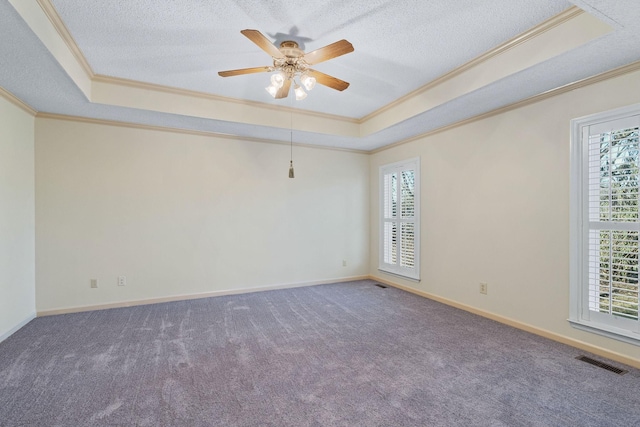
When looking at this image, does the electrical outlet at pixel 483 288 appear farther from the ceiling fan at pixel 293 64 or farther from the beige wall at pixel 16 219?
the beige wall at pixel 16 219

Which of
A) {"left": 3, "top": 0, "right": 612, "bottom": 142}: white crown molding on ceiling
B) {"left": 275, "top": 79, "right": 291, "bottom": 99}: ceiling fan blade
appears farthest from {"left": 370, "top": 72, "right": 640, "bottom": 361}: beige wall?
{"left": 275, "top": 79, "right": 291, "bottom": 99}: ceiling fan blade

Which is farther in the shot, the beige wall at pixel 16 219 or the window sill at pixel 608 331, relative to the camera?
the beige wall at pixel 16 219

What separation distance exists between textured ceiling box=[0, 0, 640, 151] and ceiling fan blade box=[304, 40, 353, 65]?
267 mm

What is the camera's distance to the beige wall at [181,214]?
378cm

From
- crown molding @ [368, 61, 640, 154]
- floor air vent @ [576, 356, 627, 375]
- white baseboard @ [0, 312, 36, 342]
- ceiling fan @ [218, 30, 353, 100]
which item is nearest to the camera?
ceiling fan @ [218, 30, 353, 100]

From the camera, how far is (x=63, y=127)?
376cm

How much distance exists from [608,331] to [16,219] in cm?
584

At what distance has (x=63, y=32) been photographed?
7.82ft

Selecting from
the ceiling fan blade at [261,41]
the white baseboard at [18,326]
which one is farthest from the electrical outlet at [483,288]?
the white baseboard at [18,326]

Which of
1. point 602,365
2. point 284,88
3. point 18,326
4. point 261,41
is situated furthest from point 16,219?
point 602,365

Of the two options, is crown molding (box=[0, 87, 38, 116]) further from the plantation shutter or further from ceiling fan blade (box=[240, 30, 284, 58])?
the plantation shutter

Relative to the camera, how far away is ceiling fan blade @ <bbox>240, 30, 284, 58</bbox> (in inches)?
78.8

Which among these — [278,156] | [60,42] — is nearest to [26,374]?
[60,42]

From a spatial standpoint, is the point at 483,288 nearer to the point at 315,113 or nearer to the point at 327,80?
the point at 327,80
